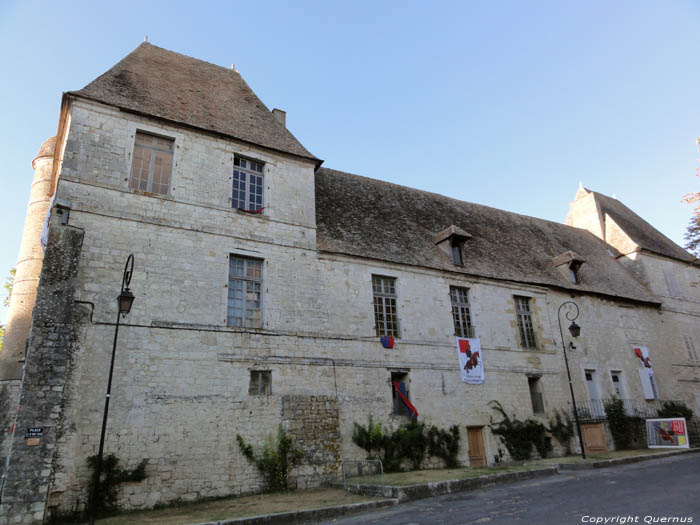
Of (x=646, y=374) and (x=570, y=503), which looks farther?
(x=646, y=374)

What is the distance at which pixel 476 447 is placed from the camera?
1352 centimetres

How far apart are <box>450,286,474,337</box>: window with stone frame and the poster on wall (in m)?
7.03

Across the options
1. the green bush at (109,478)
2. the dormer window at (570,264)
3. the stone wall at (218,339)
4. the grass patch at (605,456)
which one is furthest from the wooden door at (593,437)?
the green bush at (109,478)

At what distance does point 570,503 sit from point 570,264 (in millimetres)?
12944

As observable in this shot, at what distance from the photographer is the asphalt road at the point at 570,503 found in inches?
244

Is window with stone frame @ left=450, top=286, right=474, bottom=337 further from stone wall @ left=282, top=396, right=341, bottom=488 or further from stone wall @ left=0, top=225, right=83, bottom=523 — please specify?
stone wall @ left=0, top=225, right=83, bottom=523

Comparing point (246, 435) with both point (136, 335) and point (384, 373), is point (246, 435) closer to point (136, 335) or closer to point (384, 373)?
point (136, 335)

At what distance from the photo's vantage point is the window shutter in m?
18.0

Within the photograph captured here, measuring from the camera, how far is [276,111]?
16.2 meters

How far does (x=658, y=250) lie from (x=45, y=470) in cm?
2448

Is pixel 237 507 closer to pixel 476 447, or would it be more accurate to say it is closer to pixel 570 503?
pixel 570 503

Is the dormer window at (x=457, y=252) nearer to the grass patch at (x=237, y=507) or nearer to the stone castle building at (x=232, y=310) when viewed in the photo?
the stone castle building at (x=232, y=310)

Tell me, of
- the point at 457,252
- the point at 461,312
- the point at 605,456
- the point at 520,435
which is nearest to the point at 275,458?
the point at 461,312

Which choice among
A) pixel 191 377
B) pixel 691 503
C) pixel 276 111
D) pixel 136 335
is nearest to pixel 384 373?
pixel 191 377
